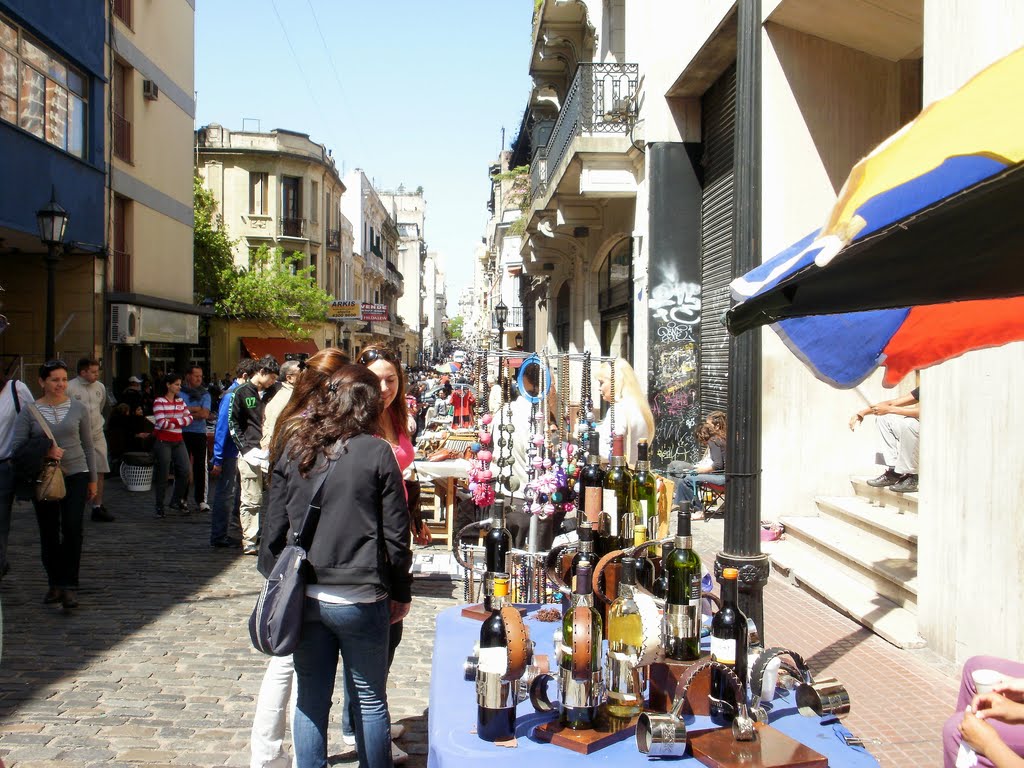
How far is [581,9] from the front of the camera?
17.6 meters

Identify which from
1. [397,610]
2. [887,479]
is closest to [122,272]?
[887,479]

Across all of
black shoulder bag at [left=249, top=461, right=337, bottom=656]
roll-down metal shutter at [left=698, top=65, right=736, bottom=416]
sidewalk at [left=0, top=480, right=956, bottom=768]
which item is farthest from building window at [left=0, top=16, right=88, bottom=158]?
black shoulder bag at [left=249, top=461, right=337, bottom=656]

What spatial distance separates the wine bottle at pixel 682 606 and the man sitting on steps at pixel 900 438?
5.03 meters

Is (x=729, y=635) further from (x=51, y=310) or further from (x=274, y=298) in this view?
(x=274, y=298)

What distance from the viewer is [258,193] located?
131 feet

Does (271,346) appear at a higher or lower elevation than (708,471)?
higher

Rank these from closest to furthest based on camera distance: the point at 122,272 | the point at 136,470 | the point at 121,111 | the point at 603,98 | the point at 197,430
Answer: the point at 197,430 → the point at 136,470 → the point at 603,98 → the point at 121,111 → the point at 122,272

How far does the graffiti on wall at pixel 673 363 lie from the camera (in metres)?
11.6

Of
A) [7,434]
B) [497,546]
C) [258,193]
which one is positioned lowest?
[497,546]

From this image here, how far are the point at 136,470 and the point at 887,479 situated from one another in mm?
10050

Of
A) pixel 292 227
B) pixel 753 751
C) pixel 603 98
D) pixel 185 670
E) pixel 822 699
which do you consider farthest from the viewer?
pixel 292 227

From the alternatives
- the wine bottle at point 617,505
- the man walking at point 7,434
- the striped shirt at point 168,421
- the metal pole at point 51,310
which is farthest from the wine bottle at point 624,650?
the metal pole at point 51,310

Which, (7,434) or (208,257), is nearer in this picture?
(7,434)

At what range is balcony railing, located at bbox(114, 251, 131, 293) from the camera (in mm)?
18578
